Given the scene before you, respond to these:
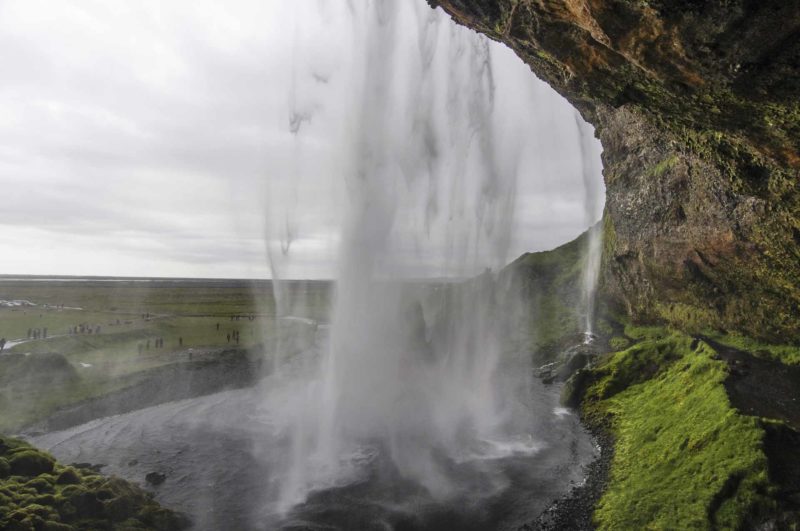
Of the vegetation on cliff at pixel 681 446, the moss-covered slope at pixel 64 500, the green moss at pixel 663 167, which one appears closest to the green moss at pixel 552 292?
the vegetation on cliff at pixel 681 446

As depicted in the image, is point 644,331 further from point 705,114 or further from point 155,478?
point 155,478

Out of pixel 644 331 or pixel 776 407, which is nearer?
pixel 776 407

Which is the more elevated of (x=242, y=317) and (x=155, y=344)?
(x=242, y=317)

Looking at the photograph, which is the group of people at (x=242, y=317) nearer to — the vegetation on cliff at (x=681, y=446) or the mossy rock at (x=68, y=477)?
the mossy rock at (x=68, y=477)

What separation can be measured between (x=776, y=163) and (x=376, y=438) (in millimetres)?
26347

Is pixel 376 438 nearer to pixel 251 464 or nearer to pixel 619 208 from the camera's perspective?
pixel 251 464

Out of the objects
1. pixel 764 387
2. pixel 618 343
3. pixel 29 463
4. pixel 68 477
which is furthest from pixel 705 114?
pixel 618 343

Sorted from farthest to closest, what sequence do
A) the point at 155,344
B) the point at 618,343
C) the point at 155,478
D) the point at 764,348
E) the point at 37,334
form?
the point at 155,344 < the point at 37,334 < the point at 618,343 < the point at 764,348 < the point at 155,478

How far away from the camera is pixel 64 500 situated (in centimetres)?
1855

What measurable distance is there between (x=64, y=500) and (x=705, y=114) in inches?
1222

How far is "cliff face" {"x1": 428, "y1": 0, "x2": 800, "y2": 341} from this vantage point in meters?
11.4

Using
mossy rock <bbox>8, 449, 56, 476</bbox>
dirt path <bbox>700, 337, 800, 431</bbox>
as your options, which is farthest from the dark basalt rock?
dirt path <bbox>700, 337, 800, 431</bbox>

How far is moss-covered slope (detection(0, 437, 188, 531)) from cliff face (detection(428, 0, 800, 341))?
1072 inches

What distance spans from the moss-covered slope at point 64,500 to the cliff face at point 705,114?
2723 cm
